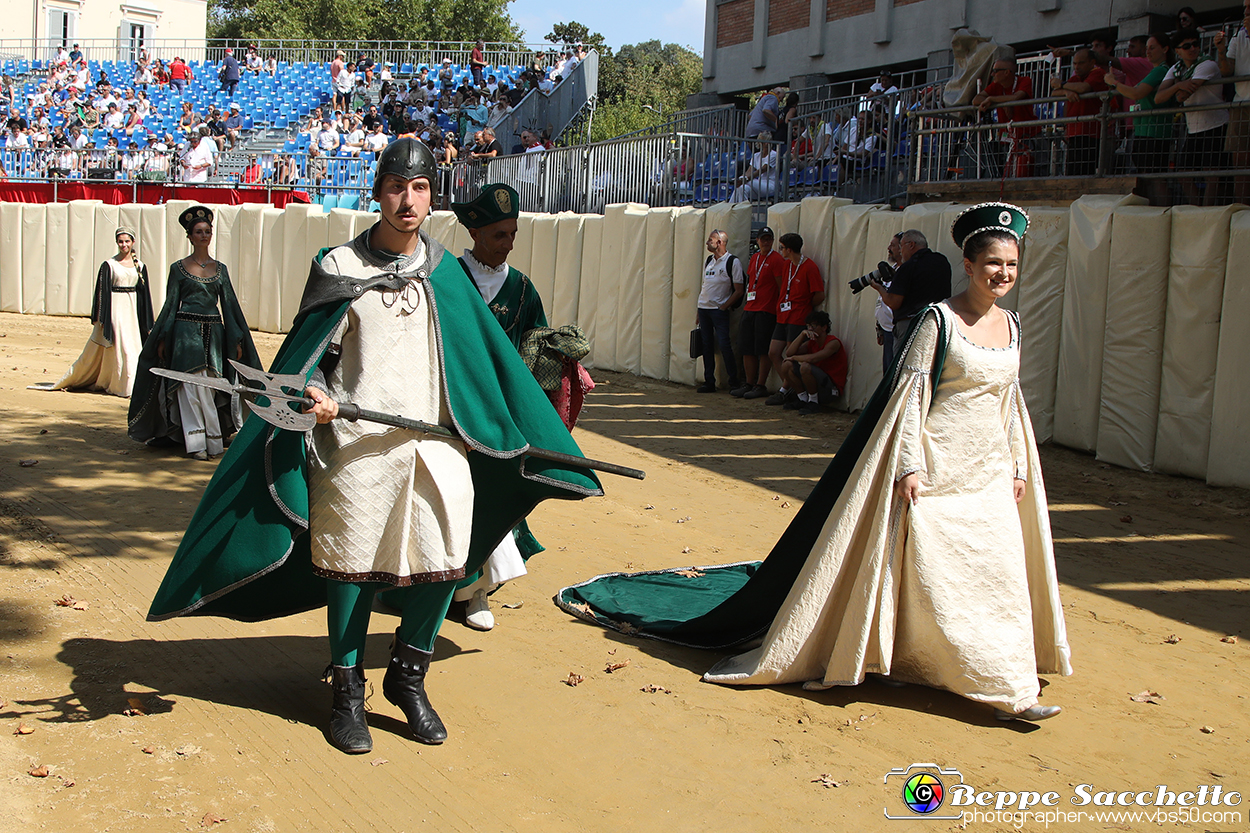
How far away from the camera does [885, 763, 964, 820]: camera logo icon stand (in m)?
3.62

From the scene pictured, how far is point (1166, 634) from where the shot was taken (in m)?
5.50

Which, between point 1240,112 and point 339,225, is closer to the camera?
point 1240,112

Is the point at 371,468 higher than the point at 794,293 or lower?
lower

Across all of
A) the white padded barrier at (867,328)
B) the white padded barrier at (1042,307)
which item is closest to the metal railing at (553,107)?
the white padded barrier at (867,328)

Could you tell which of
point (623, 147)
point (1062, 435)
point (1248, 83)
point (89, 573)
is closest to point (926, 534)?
point (89, 573)

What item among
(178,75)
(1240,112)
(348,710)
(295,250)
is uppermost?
(178,75)

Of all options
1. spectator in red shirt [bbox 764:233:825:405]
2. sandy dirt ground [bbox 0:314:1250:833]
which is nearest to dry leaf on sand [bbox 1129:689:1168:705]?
sandy dirt ground [bbox 0:314:1250:833]

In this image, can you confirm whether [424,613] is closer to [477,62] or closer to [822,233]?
[822,233]

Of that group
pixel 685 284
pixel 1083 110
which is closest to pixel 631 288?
pixel 685 284

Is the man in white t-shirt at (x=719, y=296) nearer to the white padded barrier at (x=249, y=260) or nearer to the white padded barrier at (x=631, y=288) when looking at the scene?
the white padded barrier at (x=631, y=288)

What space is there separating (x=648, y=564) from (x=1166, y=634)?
9.24 feet

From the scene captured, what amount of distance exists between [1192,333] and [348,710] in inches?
297

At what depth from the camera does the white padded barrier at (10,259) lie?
21.2m

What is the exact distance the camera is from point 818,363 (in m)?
12.2
